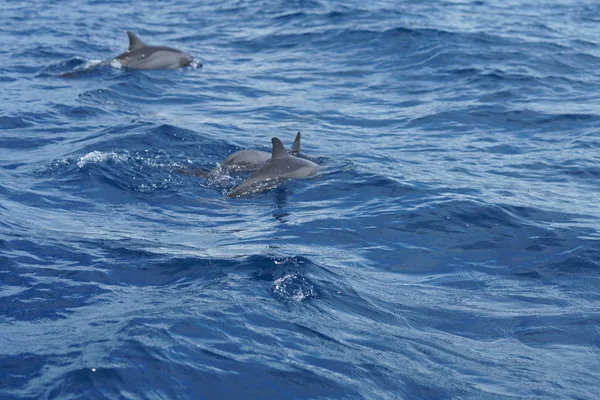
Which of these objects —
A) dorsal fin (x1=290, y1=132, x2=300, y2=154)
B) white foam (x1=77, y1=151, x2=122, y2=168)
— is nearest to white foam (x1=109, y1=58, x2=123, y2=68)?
white foam (x1=77, y1=151, x2=122, y2=168)

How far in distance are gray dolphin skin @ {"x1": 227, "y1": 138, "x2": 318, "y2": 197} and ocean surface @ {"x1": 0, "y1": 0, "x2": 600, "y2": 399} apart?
0.25 m

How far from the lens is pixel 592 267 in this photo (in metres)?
12.0

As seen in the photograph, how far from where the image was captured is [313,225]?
43.6 feet

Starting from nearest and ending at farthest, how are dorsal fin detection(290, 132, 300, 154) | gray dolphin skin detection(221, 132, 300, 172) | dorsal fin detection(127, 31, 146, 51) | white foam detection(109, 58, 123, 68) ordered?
gray dolphin skin detection(221, 132, 300, 172)
dorsal fin detection(290, 132, 300, 154)
white foam detection(109, 58, 123, 68)
dorsal fin detection(127, 31, 146, 51)

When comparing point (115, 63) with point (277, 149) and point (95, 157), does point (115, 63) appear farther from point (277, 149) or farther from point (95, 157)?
point (277, 149)

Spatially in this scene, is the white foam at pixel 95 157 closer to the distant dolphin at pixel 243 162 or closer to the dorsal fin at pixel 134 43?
the distant dolphin at pixel 243 162

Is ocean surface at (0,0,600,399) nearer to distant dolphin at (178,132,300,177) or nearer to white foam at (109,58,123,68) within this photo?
white foam at (109,58,123,68)

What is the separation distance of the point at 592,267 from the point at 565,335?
7.04 ft

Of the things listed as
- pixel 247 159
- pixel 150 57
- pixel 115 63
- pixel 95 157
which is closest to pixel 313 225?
pixel 247 159

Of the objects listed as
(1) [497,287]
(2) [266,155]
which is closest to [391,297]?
(1) [497,287]

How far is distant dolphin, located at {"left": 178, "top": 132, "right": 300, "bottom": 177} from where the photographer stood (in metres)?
15.8

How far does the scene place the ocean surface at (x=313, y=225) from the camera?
8.73m

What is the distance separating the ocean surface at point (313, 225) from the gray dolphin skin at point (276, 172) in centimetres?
25

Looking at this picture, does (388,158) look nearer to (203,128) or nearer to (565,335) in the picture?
(203,128)
